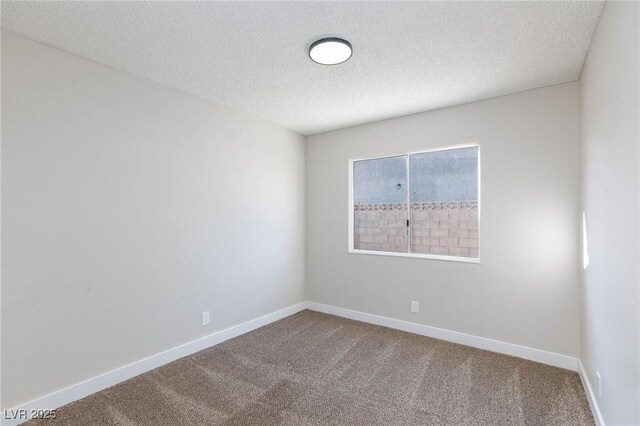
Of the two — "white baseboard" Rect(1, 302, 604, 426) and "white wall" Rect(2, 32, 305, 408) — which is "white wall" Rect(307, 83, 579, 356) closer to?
"white baseboard" Rect(1, 302, 604, 426)

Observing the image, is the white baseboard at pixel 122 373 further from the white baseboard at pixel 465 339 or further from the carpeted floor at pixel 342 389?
the white baseboard at pixel 465 339

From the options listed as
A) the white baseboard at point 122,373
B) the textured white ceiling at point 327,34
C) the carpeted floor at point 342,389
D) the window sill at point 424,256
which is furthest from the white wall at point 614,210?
the white baseboard at point 122,373

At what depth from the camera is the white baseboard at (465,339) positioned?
269cm

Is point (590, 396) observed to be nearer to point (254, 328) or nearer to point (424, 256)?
A: point (424, 256)

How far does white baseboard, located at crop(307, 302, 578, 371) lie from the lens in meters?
2.69

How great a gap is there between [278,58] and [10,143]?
6.08ft

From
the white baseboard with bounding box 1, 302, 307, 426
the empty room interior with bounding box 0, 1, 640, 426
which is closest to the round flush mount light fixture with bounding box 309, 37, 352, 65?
the empty room interior with bounding box 0, 1, 640, 426

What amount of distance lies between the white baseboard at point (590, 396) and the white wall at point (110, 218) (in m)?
3.06

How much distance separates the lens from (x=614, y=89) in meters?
1.56

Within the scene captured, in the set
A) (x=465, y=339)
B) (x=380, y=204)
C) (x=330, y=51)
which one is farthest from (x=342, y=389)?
(x=330, y=51)

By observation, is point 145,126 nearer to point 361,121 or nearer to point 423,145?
point 361,121

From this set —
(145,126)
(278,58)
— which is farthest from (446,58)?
(145,126)

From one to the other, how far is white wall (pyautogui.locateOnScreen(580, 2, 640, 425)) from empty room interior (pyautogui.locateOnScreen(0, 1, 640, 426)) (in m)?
0.02

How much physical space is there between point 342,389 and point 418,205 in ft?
7.04
